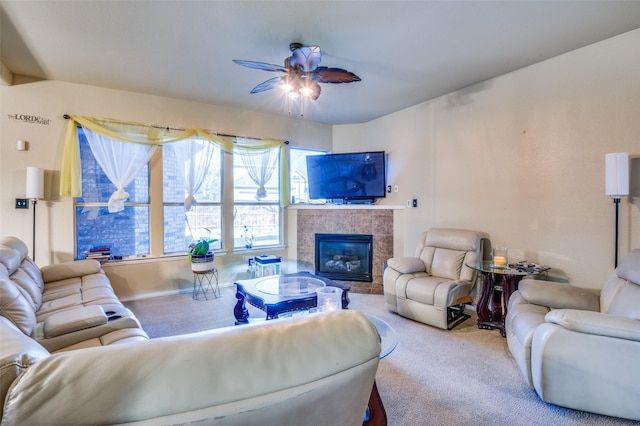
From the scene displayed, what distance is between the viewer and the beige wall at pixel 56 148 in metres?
3.46

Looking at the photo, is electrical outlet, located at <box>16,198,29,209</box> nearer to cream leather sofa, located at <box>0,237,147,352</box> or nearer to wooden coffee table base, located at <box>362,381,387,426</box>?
cream leather sofa, located at <box>0,237,147,352</box>

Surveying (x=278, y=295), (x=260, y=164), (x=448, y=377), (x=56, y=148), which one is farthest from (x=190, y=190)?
(x=448, y=377)

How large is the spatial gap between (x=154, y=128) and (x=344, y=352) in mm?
4402

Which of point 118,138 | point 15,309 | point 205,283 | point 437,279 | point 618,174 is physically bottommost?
point 205,283

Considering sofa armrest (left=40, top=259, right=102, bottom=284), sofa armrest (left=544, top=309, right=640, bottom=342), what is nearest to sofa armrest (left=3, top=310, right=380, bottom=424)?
sofa armrest (left=544, top=309, right=640, bottom=342)

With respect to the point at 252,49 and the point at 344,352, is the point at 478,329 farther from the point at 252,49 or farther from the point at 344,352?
the point at 252,49

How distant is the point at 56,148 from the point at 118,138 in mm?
647

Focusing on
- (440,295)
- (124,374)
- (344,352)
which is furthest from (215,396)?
(440,295)

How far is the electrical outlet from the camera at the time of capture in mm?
3480

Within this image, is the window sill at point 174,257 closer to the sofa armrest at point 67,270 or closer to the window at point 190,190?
the window at point 190,190

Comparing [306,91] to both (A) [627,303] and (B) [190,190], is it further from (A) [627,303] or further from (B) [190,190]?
(A) [627,303]

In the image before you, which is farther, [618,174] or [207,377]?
[618,174]

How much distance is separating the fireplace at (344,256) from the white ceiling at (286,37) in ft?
7.32

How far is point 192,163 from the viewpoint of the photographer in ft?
14.4
